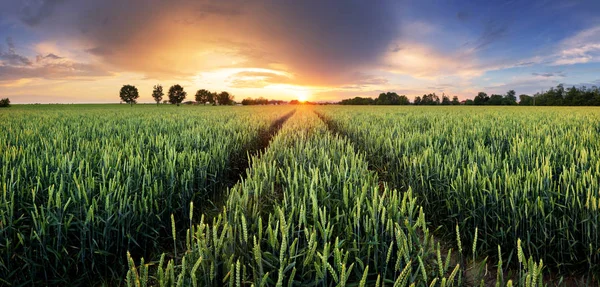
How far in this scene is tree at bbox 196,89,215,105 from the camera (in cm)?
11519

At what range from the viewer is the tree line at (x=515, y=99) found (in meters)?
72.3

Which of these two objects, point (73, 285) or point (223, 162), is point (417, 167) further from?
point (73, 285)

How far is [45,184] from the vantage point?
2.77m

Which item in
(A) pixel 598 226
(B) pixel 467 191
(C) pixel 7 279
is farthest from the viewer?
(B) pixel 467 191

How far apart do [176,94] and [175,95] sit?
1.54 feet

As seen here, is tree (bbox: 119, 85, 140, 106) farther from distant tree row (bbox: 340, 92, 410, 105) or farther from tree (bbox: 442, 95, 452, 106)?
tree (bbox: 442, 95, 452, 106)

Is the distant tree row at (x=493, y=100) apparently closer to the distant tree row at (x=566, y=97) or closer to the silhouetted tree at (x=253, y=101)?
the distant tree row at (x=566, y=97)

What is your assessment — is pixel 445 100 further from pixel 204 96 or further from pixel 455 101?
pixel 204 96

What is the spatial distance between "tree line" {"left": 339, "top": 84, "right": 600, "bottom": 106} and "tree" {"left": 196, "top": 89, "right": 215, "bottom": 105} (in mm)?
52701

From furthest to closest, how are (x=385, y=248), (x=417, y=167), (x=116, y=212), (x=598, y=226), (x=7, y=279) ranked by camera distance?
(x=417, y=167)
(x=116, y=212)
(x=598, y=226)
(x=7, y=279)
(x=385, y=248)

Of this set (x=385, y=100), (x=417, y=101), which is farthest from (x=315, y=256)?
(x=385, y=100)

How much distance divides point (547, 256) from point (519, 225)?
1.07 feet

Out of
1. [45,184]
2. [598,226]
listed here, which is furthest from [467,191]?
[45,184]

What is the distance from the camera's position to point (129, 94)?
92.6 meters
